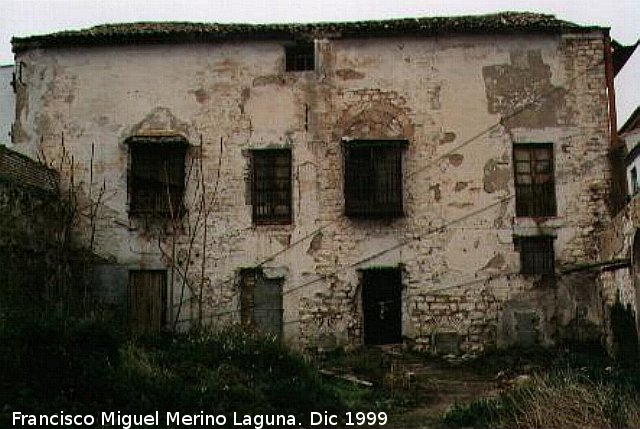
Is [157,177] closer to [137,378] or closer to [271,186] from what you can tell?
[271,186]

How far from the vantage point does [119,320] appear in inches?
645

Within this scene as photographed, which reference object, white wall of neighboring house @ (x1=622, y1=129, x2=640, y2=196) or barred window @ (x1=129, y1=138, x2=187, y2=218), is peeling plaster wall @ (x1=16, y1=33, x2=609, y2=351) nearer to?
barred window @ (x1=129, y1=138, x2=187, y2=218)

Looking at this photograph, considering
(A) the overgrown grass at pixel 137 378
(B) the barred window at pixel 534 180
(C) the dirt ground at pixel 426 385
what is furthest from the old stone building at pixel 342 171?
(A) the overgrown grass at pixel 137 378

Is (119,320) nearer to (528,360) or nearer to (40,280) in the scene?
(40,280)

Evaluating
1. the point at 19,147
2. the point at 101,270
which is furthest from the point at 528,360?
the point at 19,147

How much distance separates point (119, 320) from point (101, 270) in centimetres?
130

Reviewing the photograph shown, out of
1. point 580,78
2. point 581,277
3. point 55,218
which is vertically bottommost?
point 581,277

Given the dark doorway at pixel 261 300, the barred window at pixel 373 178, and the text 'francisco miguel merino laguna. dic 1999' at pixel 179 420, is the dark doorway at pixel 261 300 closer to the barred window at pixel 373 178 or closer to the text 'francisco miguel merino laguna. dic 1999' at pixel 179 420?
the barred window at pixel 373 178

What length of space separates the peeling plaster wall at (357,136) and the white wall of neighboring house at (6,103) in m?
1.18

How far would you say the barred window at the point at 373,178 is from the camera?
53.8 feet

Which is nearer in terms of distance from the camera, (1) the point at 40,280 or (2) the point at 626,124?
(1) the point at 40,280

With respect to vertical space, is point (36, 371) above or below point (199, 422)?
above

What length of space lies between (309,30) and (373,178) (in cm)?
402

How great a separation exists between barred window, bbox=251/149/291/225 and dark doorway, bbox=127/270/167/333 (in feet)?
8.99
